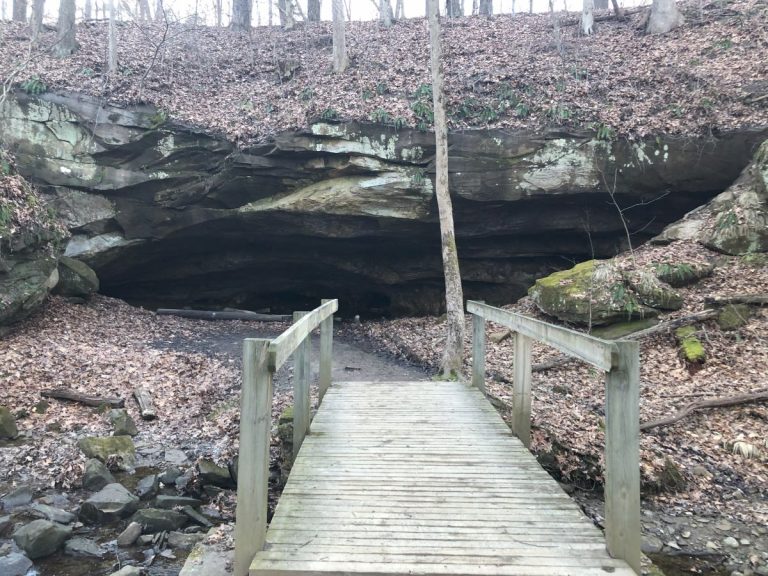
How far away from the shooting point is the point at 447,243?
9.30m

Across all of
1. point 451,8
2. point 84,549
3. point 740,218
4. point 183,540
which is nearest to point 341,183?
point 740,218

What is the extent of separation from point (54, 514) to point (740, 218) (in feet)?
37.5

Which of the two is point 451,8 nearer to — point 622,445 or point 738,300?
point 738,300

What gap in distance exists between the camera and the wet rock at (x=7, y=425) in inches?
252

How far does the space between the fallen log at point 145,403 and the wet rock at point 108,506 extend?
6.58 ft

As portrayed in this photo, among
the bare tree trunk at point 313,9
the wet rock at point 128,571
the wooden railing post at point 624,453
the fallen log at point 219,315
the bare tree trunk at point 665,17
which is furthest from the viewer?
the bare tree trunk at point 313,9

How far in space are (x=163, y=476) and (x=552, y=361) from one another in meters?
6.02

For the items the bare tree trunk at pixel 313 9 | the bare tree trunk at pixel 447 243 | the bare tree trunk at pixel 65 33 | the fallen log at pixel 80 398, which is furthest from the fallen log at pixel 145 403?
the bare tree trunk at pixel 313 9

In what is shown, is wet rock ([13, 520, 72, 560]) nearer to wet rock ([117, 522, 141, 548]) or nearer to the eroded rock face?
wet rock ([117, 522, 141, 548])

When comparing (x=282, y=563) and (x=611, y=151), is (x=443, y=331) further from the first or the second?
(x=282, y=563)

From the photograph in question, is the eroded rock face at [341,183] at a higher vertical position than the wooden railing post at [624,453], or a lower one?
higher

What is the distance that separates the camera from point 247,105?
13.4 metres

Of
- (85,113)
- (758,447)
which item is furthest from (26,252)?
(758,447)

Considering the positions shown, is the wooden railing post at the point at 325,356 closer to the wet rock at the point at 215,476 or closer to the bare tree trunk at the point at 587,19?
the wet rock at the point at 215,476
